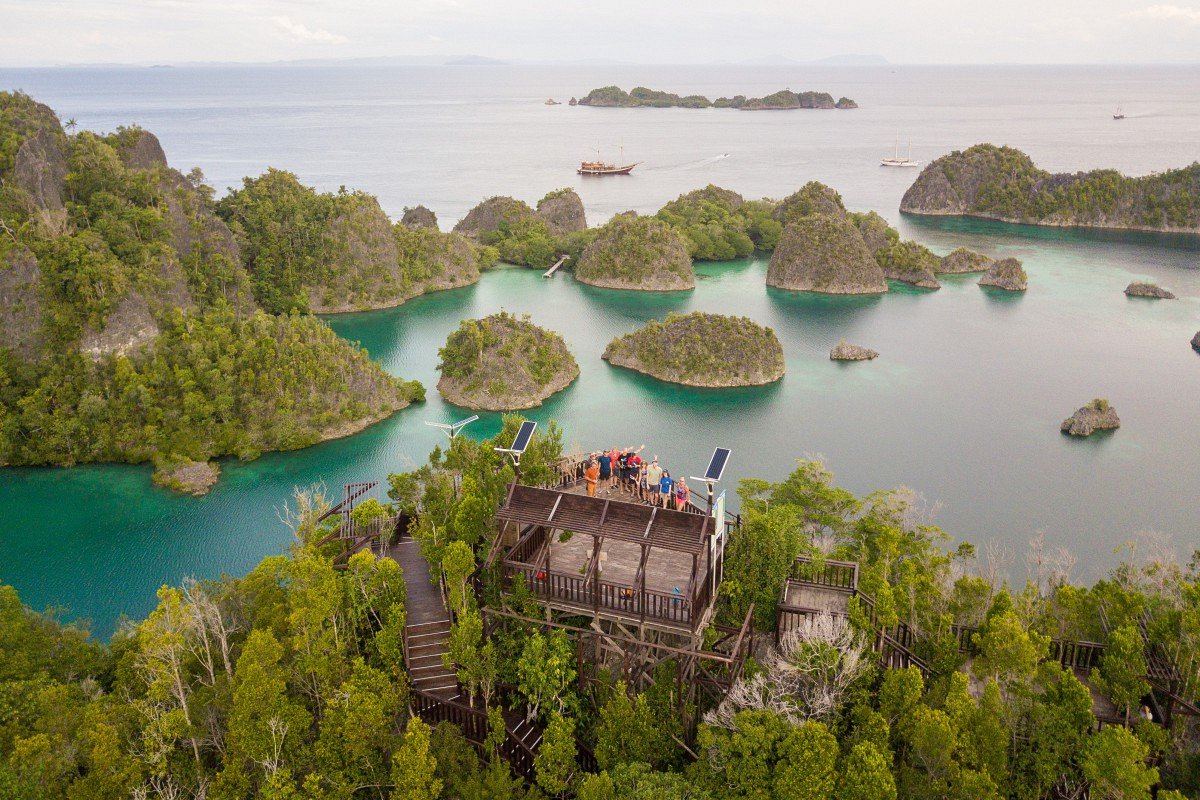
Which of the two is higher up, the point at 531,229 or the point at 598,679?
the point at 598,679

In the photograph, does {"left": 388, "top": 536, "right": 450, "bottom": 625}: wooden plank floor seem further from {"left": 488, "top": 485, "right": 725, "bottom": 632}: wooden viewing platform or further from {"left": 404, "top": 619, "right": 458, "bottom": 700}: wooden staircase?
{"left": 488, "top": 485, "right": 725, "bottom": 632}: wooden viewing platform

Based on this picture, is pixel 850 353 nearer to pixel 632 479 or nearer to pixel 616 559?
pixel 632 479

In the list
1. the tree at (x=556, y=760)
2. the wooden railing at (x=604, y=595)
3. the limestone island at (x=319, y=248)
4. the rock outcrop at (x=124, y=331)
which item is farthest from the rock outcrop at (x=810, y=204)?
the tree at (x=556, y=760)

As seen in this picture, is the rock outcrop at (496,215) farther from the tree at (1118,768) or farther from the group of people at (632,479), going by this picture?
the tree at (1118,768)

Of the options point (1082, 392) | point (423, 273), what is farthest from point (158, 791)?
point (423, 273)

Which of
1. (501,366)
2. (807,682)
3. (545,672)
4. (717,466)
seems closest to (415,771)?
(545,672)

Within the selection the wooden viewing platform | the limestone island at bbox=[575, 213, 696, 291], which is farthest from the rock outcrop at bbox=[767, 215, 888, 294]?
the wooden viewing platform

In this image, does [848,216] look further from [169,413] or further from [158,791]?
[158,791]
